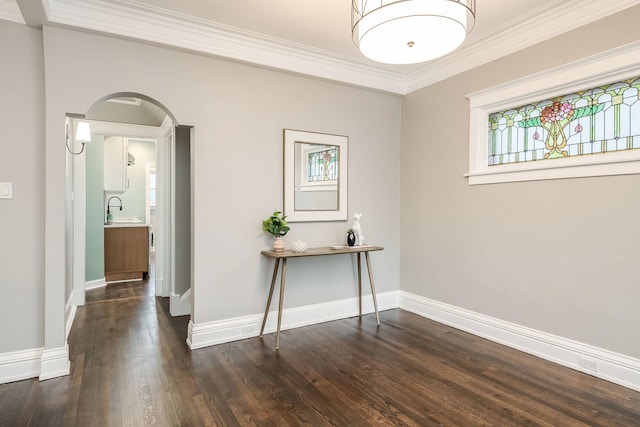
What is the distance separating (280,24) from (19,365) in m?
3.24

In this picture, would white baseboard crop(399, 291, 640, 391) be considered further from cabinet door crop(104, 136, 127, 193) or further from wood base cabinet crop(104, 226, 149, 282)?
cabinet door crop(104, 136, 127, 193)

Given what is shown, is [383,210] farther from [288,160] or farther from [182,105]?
[182,105]

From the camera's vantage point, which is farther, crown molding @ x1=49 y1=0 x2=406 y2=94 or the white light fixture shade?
the white light fixture shade

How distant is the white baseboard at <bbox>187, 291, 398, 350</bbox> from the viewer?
317cm

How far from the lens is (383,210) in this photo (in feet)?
14.0

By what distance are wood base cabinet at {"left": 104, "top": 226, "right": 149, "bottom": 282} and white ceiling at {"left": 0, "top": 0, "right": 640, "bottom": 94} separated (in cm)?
380

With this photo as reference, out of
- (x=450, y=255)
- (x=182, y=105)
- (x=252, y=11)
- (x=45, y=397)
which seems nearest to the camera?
(x=45, y=397)

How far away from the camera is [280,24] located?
3.04 m

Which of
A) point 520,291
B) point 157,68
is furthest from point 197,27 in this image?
point 520,291

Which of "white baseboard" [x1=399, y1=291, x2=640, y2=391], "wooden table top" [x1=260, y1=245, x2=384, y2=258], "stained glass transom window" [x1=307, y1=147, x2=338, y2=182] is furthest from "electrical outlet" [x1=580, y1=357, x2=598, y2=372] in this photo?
"stained glass transom window" [x1=307, y1=147, x2=338, y2=182]

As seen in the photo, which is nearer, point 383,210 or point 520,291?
point 520,291

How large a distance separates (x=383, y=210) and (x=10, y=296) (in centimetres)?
345

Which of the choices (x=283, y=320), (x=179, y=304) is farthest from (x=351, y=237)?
(x=179, y=304)

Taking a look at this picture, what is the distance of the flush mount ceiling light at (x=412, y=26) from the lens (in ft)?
5.45
